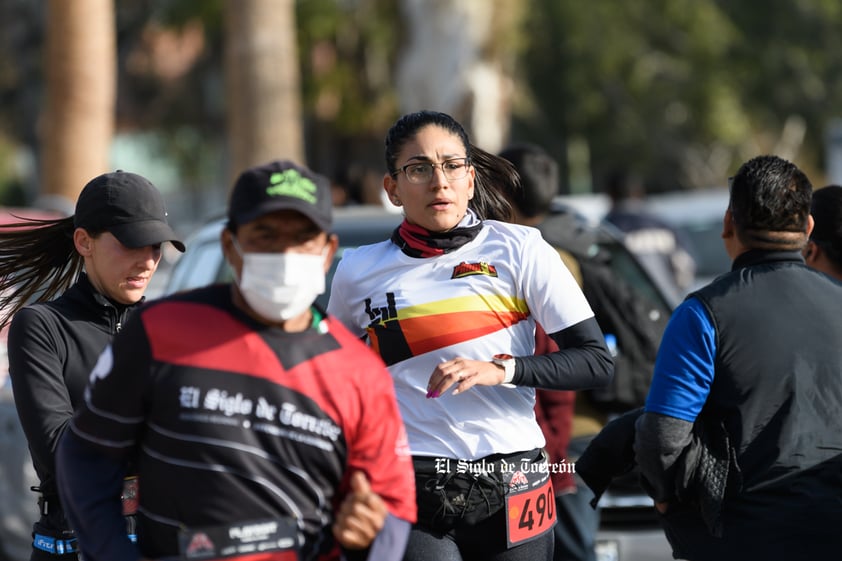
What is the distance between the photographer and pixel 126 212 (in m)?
3.88

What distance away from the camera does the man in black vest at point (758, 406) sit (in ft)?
12.3

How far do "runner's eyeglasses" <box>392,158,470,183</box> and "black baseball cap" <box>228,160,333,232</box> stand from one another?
39.3 inches

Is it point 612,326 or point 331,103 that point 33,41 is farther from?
point 612,326

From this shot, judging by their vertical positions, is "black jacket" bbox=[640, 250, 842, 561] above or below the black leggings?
above

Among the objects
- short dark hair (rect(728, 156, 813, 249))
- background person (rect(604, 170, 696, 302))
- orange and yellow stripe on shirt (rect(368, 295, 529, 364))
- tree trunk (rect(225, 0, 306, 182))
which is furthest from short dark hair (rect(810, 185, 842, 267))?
tree trunk (rect(225, 0, 306, 182))

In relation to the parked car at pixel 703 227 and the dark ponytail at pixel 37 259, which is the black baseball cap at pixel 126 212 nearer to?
the dark ponytail at pixel 37 259

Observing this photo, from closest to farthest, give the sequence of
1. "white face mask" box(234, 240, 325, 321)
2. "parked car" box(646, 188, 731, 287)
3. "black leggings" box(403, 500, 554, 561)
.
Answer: "white face mask" box(234, 240, 325, 321)
"black leggings" box(403, 500, 554, 561)
"parked car" box(646, 188, 731, 287)

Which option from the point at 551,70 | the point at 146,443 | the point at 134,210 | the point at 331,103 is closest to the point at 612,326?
the point at 134,210

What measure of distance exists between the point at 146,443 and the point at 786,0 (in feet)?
110

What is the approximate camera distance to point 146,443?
9.77ft

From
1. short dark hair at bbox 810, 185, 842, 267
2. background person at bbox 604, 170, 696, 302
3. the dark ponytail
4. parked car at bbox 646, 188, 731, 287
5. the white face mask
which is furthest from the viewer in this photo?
parked car at bbox 646, 188, 731, 287

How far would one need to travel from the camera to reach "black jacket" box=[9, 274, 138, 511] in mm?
3666

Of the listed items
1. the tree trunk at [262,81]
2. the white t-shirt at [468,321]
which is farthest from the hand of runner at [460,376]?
the tree trunk at [262,81]

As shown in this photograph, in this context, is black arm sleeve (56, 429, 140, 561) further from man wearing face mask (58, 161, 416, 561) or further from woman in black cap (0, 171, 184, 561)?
woman in black cap (0, 171, 184, 561)
